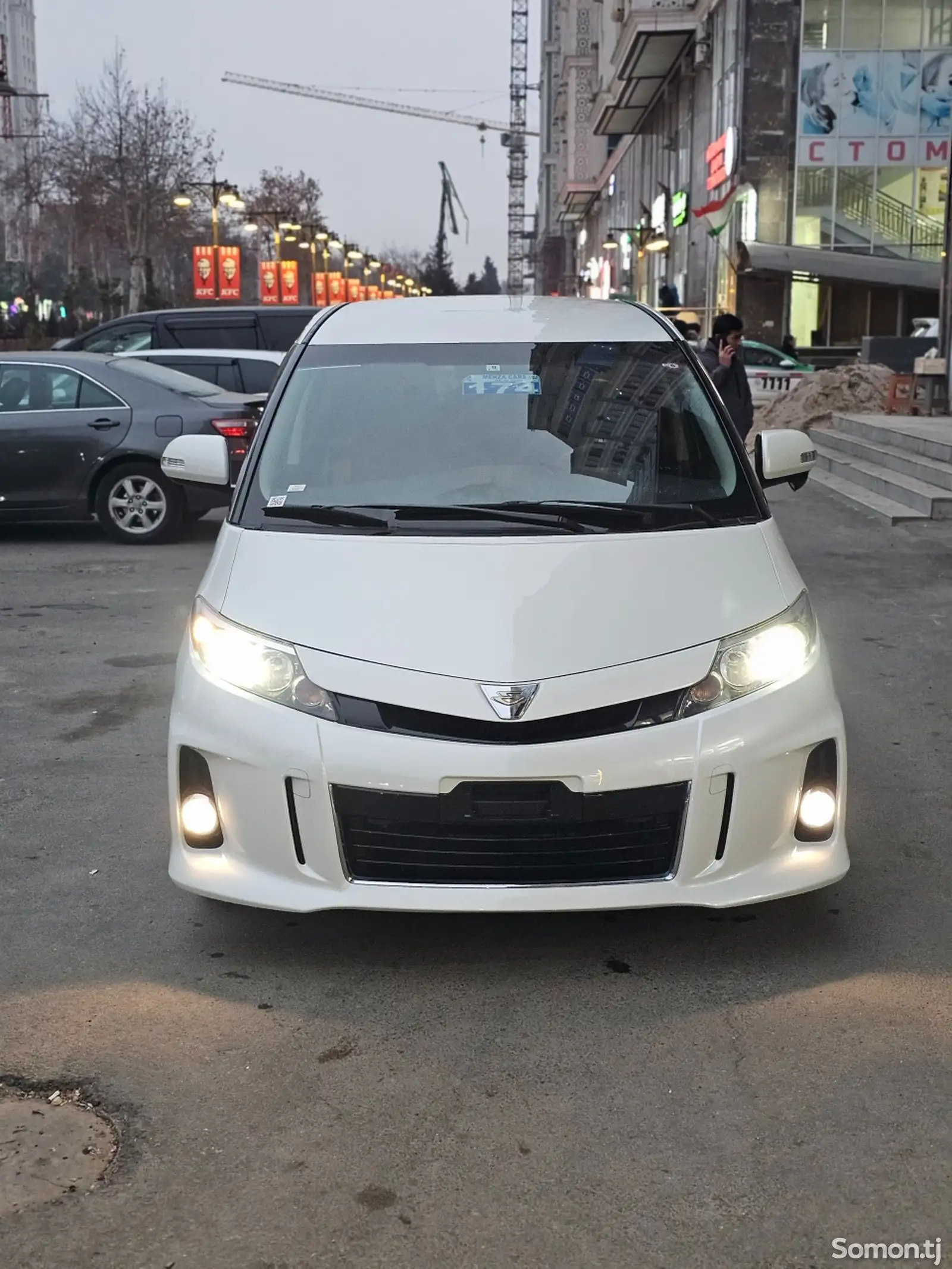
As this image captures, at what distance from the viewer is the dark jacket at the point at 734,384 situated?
35.9ft

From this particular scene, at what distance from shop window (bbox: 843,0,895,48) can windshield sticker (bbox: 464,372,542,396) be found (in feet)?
124

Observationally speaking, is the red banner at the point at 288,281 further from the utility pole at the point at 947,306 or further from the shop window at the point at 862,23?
the utility pole at the point at 947,306

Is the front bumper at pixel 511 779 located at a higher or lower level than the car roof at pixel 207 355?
lower

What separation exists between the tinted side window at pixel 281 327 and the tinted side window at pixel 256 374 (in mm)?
3217

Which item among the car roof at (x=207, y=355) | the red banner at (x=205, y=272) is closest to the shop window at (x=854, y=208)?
the red banner at (x=205, y=272)

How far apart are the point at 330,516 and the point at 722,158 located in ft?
127

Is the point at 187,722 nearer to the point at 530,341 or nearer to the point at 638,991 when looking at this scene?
the point at 638,991

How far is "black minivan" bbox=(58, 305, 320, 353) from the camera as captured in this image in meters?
19.0

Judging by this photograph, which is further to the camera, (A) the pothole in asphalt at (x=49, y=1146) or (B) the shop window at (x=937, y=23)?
(B) the shop window at (x=937, y=23)

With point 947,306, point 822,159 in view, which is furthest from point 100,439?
point 822,159

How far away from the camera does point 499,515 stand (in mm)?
4504

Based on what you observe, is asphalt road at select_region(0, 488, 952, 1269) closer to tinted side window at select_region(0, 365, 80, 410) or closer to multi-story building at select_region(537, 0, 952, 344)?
tinted side window at select_region(0, 365, 80, 410)

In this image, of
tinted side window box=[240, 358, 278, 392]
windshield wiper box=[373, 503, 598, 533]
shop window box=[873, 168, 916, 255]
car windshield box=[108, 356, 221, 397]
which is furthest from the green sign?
windshield wiper box=[373, 503, 598, 533]

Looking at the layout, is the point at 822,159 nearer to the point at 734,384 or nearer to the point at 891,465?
the point at 891,465
